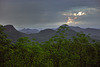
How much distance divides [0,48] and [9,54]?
10.2 ft

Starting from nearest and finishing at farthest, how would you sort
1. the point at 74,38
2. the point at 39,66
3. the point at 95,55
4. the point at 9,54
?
the point at 9,54, the point at 39,66, the point at 74,38, the point at 95,55

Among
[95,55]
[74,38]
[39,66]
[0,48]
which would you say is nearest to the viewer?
[0,48]

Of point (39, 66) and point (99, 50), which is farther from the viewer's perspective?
point (99, 50)

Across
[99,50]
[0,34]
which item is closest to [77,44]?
[99,50]

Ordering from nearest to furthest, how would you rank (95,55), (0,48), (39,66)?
(0,48)
(39,66)
(95,55)

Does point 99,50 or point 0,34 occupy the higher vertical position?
point 0,34

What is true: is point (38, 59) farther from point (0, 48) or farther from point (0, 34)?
point (0, 34)

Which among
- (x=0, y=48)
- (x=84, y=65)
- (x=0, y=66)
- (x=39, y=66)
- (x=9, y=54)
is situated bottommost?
(x=84, y=65)

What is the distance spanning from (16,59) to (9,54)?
271cm

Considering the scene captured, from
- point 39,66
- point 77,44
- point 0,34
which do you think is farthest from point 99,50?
point 0,34

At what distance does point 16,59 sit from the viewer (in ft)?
90.2

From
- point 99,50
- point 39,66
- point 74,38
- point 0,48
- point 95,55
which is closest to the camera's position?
point 0,48

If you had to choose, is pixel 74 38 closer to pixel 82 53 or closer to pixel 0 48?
pixel 82 53

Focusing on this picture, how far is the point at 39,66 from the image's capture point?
3153 cm
